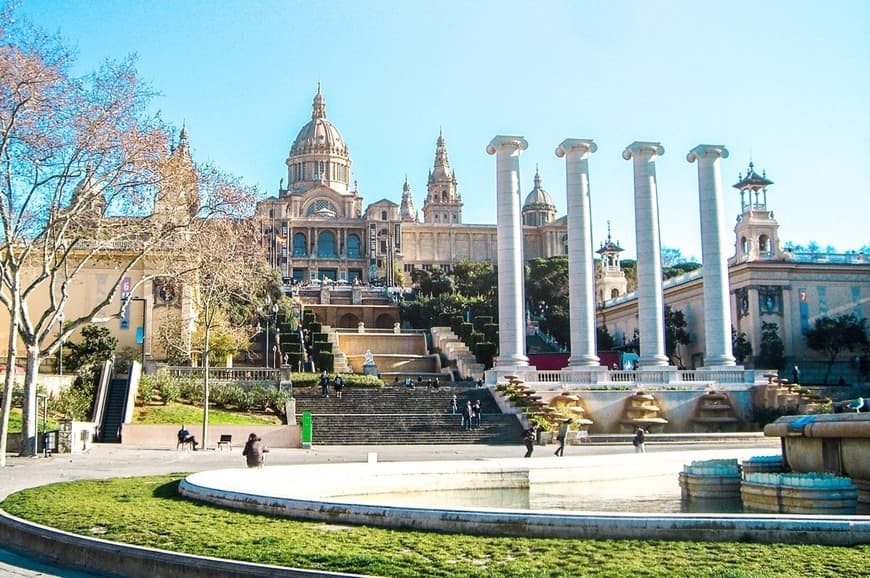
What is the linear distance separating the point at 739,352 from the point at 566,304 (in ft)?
118

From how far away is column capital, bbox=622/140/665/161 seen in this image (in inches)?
2099

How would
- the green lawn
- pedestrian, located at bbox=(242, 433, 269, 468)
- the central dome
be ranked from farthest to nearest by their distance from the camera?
1. the central dome
2. pedestrian, located at bbox=(242, 433, 269, 468)
3. the green lawn

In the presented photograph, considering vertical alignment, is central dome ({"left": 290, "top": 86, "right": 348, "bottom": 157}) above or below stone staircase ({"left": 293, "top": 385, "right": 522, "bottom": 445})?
above

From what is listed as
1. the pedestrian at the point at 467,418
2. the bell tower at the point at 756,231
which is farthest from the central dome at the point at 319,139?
the pedestrian at the point at 467,418

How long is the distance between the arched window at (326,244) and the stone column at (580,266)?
114 meters

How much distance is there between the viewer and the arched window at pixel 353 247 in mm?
164875

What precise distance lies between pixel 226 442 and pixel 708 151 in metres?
31.4

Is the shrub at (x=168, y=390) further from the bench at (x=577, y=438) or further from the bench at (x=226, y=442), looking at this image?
the bench at (x=577, y=438)

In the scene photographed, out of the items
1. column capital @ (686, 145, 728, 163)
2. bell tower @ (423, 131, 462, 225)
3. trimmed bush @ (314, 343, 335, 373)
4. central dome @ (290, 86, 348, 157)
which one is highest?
central dome @ (290, 86, 348, 157)

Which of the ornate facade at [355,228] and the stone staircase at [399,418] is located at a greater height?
the ornate facade at [355,228]

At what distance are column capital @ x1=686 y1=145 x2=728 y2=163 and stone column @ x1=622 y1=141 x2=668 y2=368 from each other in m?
1.85

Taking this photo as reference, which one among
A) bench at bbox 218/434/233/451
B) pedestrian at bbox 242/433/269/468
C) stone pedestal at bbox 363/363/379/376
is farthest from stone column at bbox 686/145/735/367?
pedestrian at bbox 242/433/269/468

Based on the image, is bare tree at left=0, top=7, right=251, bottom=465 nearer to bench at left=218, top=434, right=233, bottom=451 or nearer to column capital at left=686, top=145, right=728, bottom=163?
bench at left=218, top=434, right=233, bottom=451

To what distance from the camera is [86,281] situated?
5756cm
